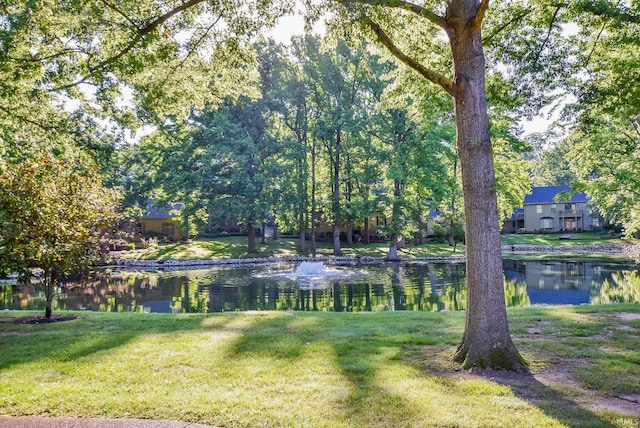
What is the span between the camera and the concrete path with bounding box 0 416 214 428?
13.0 ft

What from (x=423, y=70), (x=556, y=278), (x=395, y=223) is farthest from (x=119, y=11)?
(x=395, y=223)

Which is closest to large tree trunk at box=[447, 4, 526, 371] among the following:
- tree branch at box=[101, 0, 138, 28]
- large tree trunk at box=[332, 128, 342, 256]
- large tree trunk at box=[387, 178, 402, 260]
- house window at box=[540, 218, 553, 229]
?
tree branch at box=[101, 0, 138, 28]

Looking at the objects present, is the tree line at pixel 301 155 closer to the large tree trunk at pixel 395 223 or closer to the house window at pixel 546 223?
the large tree trunk at pixel 395 223

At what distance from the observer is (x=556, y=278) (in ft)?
68.7

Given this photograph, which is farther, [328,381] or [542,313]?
[542,313]

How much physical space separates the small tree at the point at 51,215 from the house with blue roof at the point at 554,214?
183ft

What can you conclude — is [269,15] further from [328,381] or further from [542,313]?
[542,313]

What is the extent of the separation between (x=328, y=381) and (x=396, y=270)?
839 inches

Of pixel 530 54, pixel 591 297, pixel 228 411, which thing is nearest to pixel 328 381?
pixel 228 411

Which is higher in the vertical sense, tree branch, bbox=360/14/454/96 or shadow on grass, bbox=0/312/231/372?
tree branch, bbox=360/14/454/96

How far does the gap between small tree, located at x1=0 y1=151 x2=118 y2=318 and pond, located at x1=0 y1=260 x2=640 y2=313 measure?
1.06 metres

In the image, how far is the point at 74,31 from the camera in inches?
335

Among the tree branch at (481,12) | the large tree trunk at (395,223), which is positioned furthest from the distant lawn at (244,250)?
the tree branch at (481,12)

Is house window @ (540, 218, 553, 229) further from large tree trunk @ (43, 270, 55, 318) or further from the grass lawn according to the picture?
large tree trunk @ (43, 270, 55, 318)
